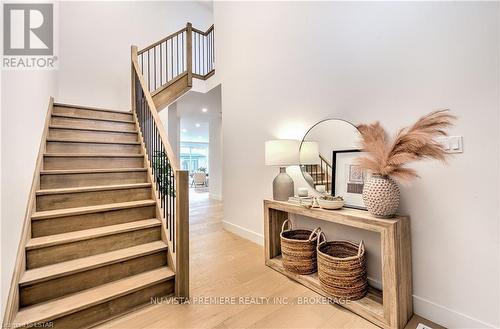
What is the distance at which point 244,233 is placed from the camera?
10.8 ft

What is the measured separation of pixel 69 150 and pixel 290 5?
308 cm

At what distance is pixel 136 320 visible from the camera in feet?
5.32

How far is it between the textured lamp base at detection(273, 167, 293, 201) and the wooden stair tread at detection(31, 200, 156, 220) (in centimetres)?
130

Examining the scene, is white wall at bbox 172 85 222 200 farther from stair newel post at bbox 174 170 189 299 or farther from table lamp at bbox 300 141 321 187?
stair newel post at bbox 174 170 189 299

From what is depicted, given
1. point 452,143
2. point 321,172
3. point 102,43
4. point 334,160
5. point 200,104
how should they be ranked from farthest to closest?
point 200,104, point 102,43, point 321,172, point 334,160, point 452,143

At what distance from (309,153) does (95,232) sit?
6.86 ft

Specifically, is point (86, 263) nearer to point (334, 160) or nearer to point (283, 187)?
point (283, 187)

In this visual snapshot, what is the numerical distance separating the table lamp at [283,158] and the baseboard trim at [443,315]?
132 centimetres

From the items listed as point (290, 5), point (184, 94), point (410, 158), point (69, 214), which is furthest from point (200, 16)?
point (410, 158)

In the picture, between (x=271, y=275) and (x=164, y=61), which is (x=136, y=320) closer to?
(x=271, y=275)

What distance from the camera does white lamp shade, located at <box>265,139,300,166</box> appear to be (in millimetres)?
2422

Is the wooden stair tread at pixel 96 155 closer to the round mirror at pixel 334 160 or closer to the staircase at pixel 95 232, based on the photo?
the staircase at pixel 95 232

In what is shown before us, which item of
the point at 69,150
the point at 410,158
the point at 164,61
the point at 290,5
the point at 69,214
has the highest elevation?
the point at 164,61

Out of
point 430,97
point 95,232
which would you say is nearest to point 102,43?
point 95,232
